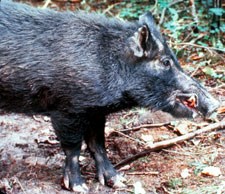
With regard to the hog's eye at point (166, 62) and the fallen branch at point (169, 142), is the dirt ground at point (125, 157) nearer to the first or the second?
the fallen branch at point (169, 142)

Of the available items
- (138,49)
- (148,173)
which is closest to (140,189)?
(148,173)

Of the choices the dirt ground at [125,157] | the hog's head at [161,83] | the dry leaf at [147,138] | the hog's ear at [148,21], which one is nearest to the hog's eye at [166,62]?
the hog's head at [161,83]

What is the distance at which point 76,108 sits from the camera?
4.32 meters

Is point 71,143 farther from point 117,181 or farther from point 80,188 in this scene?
point 117,181

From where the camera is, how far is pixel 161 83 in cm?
445

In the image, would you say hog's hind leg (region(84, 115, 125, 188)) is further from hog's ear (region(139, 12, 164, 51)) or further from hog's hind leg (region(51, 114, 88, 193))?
hog's ear (region(139, 12, 164, 51))

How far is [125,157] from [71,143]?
74 centimetres

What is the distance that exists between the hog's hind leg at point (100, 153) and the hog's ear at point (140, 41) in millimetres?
653

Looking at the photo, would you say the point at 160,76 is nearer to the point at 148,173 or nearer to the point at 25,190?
the point at 148,173

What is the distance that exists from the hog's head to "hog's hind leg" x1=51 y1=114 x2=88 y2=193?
49 centimetres

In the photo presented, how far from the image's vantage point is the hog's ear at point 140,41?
428cm

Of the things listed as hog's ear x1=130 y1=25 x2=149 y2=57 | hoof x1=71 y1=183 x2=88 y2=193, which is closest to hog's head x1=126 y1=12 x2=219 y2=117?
hog's ear x1=130 y1=25 x2=149 y2=57

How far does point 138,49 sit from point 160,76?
0.27 meters

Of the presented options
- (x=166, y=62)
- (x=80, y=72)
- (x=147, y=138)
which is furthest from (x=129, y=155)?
(x=80, y=72)
